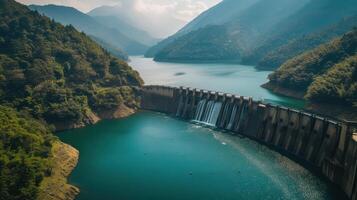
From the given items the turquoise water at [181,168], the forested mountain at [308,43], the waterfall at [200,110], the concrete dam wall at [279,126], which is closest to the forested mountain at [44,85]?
the turquoise water at [181,168]

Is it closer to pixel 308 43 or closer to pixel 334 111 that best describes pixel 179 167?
pixel 334 111

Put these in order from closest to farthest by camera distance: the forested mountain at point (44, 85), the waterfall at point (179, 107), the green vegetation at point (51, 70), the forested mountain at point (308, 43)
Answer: the forested mountain at point (44, 85), the green vegetation at point (51, 70), the waterfall at point (179, 107), the forested mountain at point (308, 43)

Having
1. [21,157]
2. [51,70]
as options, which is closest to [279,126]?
[21,157]

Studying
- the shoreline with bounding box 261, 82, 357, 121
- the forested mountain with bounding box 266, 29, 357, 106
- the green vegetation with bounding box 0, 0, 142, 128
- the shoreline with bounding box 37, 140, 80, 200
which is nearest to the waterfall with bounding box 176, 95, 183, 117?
the green vegetation with bounding box 0, 0, 142, 128

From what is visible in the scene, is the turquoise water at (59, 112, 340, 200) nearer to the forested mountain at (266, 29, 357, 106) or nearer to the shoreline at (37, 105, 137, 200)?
the shoreline at (37, 105, 137, 200)

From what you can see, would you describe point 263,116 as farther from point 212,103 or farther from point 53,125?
point 53,125

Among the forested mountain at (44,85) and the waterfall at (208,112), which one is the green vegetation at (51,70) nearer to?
the forested mountain at (44,85)

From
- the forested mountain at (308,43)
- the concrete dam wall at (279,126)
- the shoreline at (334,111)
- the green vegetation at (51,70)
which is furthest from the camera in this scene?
the forested mountain at (308,43)
